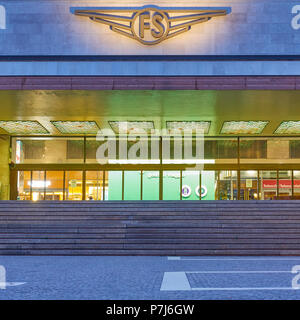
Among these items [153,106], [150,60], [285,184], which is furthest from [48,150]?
[285,184]

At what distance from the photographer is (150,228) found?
1527 cm

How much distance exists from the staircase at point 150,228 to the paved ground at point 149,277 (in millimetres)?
980

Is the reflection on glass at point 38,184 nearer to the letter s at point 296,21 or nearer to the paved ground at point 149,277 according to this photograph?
the paved ground at point 149,277

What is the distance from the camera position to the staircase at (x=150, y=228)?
1412cm

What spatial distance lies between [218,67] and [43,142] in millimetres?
13616

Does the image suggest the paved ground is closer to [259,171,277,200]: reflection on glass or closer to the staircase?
the staircase

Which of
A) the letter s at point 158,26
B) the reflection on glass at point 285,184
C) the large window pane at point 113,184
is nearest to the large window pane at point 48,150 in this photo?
the large window pane at point 113,184

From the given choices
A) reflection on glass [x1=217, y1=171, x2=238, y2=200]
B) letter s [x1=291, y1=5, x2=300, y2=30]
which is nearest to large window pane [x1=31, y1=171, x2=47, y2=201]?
reflection on glass [x1=217, y1=171, x2=238, y2=200]

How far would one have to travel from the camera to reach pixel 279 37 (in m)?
18.6

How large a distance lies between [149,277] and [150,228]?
618 cm

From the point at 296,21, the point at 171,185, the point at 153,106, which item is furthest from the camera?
the point at 171,185

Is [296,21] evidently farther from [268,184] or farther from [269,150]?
[268,184]

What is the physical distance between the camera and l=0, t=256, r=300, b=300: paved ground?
711 cm

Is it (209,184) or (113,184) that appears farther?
(113,184)
